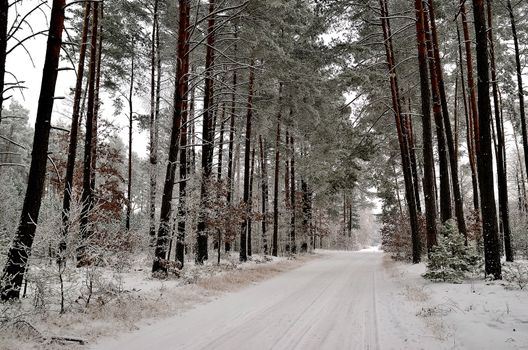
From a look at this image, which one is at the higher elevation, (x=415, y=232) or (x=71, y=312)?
(x=415, y=232)

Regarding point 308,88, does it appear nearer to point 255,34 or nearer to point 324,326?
point 255,34

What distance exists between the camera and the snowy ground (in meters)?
5.23

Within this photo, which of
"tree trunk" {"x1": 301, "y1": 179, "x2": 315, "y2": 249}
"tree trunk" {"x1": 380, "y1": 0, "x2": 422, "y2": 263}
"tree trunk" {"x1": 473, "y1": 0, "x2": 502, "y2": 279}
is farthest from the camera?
"tree trunk" {"x1": 301, "y1": 179, "x2": 315, "y2": 249}

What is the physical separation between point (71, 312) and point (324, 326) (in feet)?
13.7

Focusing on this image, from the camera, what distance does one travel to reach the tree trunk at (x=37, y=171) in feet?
20.3

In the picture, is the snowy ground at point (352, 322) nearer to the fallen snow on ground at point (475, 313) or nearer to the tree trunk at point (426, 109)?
the fallen snow on ground at point (475, 313)

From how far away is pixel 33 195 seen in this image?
6555 mm

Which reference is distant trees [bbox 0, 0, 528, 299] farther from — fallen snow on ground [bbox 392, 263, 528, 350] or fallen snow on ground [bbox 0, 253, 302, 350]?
fallen snow on ground [bbox 0, 253, 302, 350]

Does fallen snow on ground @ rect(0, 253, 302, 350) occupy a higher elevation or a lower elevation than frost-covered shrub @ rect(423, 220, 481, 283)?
lower

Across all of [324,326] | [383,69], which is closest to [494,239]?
[324,326]

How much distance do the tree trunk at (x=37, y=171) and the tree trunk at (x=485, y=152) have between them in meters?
9.33

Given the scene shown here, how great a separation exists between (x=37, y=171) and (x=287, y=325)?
506 cm

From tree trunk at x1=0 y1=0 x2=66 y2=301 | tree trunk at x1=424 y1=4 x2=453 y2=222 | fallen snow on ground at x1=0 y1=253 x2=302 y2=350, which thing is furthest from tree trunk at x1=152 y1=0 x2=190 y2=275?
tree trunk at x1=424 y1=4 x2=453 y2=222

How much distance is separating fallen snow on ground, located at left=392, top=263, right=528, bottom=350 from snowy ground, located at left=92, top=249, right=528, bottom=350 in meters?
0.01
